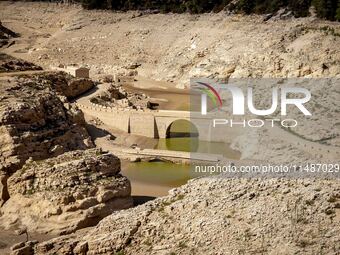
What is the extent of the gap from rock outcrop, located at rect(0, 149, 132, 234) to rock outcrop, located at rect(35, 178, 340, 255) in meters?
4.93

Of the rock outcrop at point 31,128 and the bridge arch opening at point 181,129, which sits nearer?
the rock outcrop at point 31,128

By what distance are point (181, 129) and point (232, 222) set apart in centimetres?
2861

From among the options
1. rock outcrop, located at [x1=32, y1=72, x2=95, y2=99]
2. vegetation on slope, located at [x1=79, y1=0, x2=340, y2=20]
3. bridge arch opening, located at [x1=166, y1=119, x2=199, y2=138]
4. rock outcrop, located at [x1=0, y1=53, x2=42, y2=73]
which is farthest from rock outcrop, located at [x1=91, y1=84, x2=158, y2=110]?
vegetation on slope, located at [x1=79, y1=0, x2=340, y2=20]

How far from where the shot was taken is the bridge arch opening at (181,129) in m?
43.2

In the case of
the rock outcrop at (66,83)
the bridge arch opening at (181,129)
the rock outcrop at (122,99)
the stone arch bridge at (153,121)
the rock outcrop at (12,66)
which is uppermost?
the rock outcrop at (12,66)

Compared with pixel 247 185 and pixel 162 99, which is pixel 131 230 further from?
pixel 162 99

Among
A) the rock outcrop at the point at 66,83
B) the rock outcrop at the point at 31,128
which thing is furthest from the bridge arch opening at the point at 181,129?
the rock outcrop at the point at 31,128

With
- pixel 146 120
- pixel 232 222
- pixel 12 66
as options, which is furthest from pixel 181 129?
pixel 232 222

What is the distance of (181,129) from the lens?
4516cm

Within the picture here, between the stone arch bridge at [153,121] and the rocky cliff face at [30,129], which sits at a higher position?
the rocky cliff face at [30,129]

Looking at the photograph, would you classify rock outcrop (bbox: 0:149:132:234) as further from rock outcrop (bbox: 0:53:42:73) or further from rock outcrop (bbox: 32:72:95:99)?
rock outcrop (bbox: 0:53:42:73)

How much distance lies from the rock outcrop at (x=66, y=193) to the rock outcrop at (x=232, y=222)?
4.93 metres

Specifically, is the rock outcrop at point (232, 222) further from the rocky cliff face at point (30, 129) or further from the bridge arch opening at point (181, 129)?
the bridge arch opening at point (181, 129)

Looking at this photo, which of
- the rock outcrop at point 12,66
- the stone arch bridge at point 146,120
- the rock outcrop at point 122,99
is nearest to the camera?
the stone arch bridge at point 146,120
